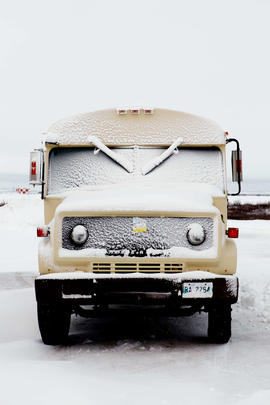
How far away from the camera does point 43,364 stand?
16.0ft

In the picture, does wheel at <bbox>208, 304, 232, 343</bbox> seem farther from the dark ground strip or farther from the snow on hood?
the dark ground strip

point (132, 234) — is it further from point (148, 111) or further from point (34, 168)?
point (148, 111)

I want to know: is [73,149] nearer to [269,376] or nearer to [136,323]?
[136,323]

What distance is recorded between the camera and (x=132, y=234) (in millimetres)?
5422

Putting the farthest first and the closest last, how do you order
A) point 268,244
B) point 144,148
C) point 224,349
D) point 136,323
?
point 268,244
point 136,323
point 144,148
point 224,349

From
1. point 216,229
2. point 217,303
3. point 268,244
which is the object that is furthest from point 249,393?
point 268,244

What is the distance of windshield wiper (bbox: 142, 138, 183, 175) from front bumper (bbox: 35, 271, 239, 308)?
1480 millimetres

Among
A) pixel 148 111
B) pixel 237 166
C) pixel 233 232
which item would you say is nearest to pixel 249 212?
pixel 237 166

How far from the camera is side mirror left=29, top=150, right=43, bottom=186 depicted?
20.8 ft

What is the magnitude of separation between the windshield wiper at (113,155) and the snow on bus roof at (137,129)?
0.06m

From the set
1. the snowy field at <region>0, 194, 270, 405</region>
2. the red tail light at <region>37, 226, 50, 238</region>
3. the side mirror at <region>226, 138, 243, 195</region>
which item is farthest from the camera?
the side mirror at <region>226, 138, 243, 195</region>

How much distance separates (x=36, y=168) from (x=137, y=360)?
8.22 feet

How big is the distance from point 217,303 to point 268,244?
493 inches

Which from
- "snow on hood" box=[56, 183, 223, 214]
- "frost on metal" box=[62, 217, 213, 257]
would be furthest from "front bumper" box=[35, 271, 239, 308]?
"snow on hood" box=[56, 183, 223, 214]
